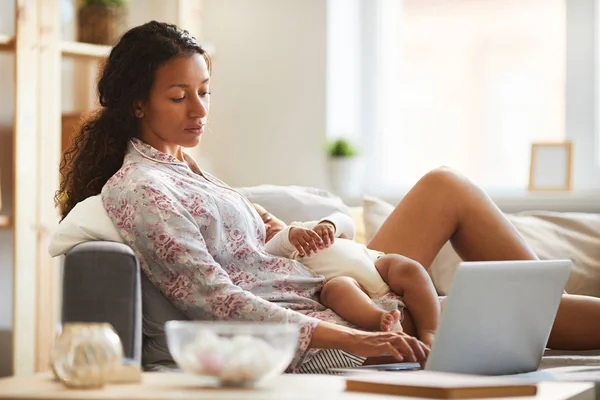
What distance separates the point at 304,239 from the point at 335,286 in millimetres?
117

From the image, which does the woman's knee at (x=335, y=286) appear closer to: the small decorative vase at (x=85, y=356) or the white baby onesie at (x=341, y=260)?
the white baby onesie at (x=341, y=260)

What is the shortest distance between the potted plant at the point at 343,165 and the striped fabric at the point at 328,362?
198 cm

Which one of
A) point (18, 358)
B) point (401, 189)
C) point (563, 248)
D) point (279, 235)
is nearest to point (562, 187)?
point (401, 189)

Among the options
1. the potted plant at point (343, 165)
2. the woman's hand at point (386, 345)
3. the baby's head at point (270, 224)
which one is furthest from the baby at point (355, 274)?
the potted plant at point (343, 165)

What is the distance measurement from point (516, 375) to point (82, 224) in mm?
844

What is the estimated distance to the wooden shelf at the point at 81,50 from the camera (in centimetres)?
352

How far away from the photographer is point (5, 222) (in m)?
3.36

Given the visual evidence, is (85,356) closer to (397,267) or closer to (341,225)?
(397,267)

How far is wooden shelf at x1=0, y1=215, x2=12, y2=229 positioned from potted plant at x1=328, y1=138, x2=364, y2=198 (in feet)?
4.06

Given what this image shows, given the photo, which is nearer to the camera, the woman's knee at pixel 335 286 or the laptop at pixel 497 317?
the laptop at pixel 497 317

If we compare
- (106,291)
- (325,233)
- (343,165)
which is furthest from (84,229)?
(343,165)

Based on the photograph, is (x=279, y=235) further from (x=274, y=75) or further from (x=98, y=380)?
(x=274, y=75)

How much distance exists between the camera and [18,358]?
3350 mm

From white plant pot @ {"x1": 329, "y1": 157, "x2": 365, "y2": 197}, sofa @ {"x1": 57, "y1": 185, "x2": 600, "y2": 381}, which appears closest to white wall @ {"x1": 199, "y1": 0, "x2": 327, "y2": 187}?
white plant pot @ {"x1": 329, "y1": 157, "x2": 365, "y2": 197}
